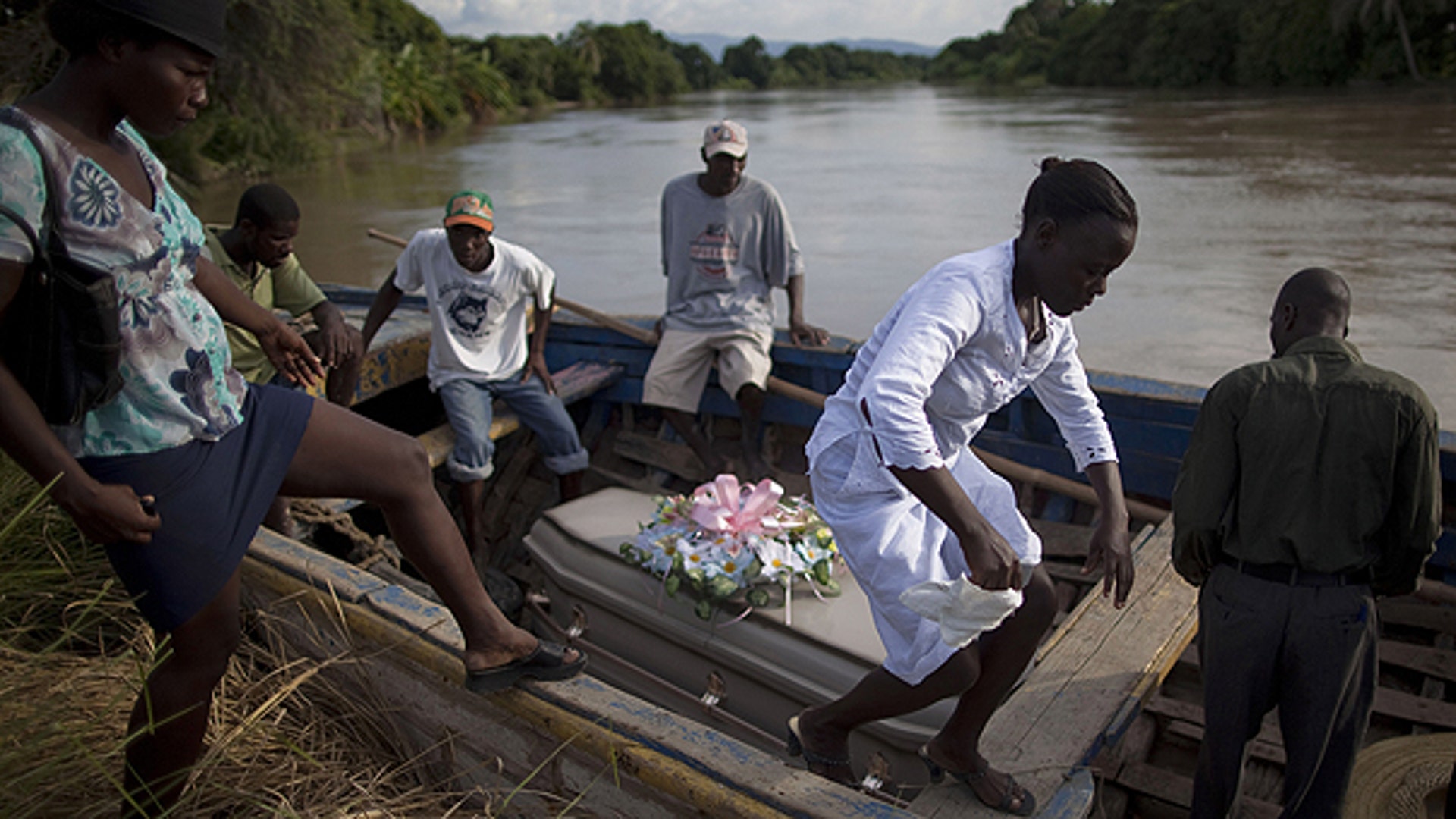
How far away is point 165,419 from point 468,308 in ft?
9.04

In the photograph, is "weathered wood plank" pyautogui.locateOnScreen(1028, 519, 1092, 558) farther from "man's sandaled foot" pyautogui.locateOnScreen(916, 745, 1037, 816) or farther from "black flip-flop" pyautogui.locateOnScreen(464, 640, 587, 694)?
"black flip-flop" pyautogui.locateOnScreen(464, 640, 587, 694)

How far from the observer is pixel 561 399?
4.62 m

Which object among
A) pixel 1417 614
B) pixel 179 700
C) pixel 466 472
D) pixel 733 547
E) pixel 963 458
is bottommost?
pixel 1417 614

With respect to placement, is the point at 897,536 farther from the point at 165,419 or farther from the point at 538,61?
the point at 538,61

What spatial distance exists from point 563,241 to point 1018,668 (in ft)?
51.9

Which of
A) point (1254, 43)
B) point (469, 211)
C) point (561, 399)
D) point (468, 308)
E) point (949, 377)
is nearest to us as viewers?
point (949, 377)

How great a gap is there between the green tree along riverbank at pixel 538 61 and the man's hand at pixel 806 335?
32.4 ft

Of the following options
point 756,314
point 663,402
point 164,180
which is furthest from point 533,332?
point 164,180

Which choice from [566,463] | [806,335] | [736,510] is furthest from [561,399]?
[736,510]

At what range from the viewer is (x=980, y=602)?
1790 mm

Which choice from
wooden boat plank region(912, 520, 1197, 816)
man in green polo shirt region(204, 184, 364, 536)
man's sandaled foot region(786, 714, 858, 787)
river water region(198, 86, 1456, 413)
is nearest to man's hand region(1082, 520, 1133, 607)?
wooden boat plank region(912, 520, 1197, 816)

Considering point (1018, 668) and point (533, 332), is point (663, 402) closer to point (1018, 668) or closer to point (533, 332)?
point (533, 332)

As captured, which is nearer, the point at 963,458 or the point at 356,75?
the point at 963,458

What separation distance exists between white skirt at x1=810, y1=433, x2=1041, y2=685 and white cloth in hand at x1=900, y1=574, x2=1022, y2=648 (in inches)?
3.4
